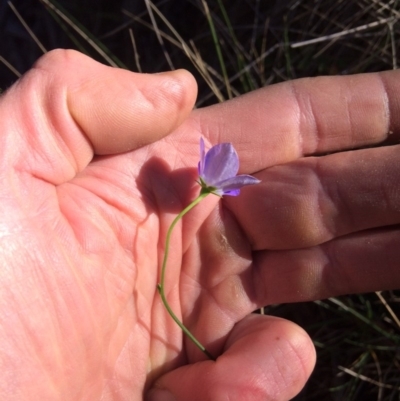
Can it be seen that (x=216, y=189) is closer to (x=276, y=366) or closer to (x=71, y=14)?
(x=276, y=366)

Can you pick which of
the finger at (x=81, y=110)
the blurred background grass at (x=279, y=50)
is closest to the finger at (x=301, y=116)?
the finger at (x=81, y=110)

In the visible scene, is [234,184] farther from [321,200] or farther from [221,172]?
[321,200]

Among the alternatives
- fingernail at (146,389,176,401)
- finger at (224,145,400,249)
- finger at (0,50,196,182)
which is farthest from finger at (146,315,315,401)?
finger at (0,50,196,182)

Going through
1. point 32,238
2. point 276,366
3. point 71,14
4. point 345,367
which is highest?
point 71,14

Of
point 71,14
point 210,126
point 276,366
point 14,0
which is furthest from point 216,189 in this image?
point 14,0

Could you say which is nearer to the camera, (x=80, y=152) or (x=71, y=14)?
(x=80, y=152)

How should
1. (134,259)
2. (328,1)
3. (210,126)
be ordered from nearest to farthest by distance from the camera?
(134,259) < (210,126) < (328,1)

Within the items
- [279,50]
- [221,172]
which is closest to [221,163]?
[221,172]
